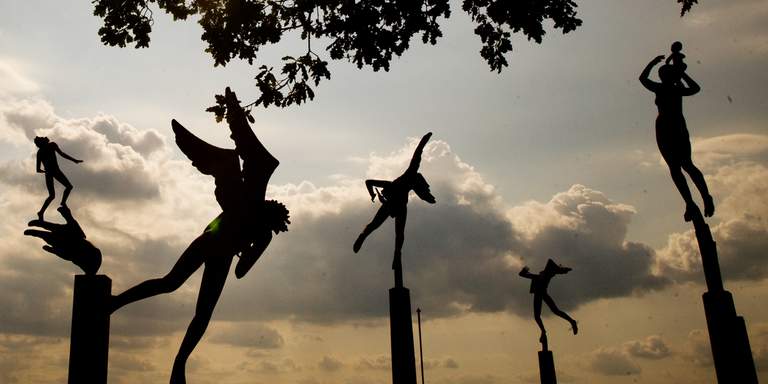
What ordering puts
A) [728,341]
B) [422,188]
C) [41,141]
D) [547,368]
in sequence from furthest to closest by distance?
[547,368] → [41,141] → [422,188] → [728,341]

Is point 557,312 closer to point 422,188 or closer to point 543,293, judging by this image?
point 543,293

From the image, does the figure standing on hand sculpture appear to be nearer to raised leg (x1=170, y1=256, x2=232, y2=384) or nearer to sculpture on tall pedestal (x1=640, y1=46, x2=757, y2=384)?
raised leg (x1=170, y1=256, x2=232, y2=384)

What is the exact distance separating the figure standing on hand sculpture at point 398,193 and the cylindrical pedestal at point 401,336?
55.3 inches

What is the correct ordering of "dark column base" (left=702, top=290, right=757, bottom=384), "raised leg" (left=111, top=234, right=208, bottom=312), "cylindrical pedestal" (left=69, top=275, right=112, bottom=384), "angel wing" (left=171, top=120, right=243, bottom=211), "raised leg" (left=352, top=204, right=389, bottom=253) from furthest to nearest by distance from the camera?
"raised leg" (left=352, top=204, right=389, bottom=253), "angel wing" (left=171, top=120, right=243, bottom=211), "raised leg" (left=111, top=234, right=208, bottom=312), "dark column base" (left=702, top=290, right=757, bottom=384), "cylindrical pedestal" (left=69, top=275, right=112, bottom=384)

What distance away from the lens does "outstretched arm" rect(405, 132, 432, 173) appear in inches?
429

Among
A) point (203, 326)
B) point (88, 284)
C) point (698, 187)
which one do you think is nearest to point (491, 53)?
point (698, 187)

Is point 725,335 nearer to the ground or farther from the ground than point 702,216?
nearer to the ground

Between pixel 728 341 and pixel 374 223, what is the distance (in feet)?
17.4

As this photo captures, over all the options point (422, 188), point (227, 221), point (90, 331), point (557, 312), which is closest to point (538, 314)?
point (557, 312)

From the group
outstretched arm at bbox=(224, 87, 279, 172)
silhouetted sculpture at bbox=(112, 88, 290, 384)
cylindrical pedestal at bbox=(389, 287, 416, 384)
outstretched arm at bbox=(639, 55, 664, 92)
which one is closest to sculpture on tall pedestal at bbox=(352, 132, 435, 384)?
cylindrical pedestal at bbox=(389, 287, 416, 384)

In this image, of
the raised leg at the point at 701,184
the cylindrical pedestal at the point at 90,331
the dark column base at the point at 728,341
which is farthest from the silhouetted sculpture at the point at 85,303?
the raised leg at the point at 701,184

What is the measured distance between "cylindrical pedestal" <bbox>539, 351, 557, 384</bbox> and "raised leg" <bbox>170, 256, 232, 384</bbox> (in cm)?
824

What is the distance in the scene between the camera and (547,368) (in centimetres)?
1416

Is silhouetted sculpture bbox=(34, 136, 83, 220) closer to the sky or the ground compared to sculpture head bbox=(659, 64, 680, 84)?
closer to the sky
